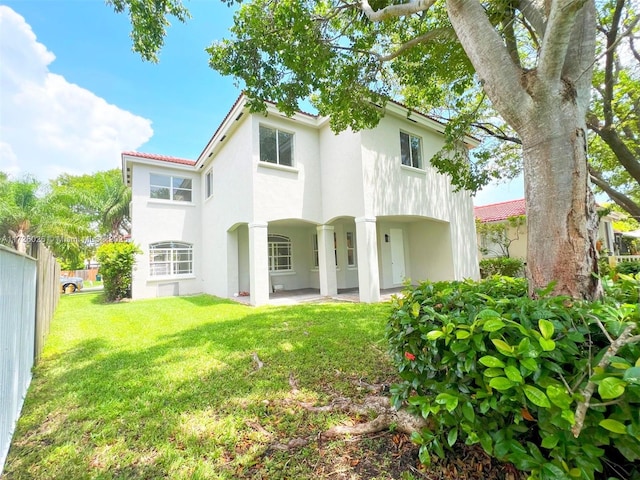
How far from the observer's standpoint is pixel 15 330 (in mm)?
3324

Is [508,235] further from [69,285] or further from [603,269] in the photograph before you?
[69,285]

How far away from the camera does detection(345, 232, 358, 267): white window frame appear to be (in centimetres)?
1420

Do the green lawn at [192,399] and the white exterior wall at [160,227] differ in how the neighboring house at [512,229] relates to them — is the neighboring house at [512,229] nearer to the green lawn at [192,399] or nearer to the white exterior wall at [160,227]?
the green lawn at [192,399]

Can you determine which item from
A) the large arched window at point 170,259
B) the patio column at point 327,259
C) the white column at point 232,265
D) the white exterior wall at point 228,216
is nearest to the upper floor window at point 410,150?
the patio column at point 327,259

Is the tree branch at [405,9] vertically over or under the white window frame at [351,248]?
over

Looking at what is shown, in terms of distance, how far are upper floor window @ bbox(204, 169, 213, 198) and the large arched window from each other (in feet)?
9.57

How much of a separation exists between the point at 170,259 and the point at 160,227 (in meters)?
1.68

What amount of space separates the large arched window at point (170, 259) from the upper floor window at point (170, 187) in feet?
8.02

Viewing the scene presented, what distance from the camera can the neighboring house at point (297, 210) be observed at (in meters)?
10.3

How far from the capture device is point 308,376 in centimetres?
419

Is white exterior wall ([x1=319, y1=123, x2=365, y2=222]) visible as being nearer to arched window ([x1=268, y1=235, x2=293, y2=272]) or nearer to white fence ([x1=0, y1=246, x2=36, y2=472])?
arched window ([x1=268, y1=235, x2=293, y2=272])

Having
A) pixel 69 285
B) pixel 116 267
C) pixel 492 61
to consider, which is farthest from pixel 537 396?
pixel 69 285

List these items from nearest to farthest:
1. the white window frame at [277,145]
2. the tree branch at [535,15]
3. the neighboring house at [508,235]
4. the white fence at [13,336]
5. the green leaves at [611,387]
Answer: the green leaves at [611,387] < the white fence at [13,336] < the tree branch at [535,15] < the white window frame at [277,145] < the neighboring house at [508,235]

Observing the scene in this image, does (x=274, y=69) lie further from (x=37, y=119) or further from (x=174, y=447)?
(x=37, y=119)
